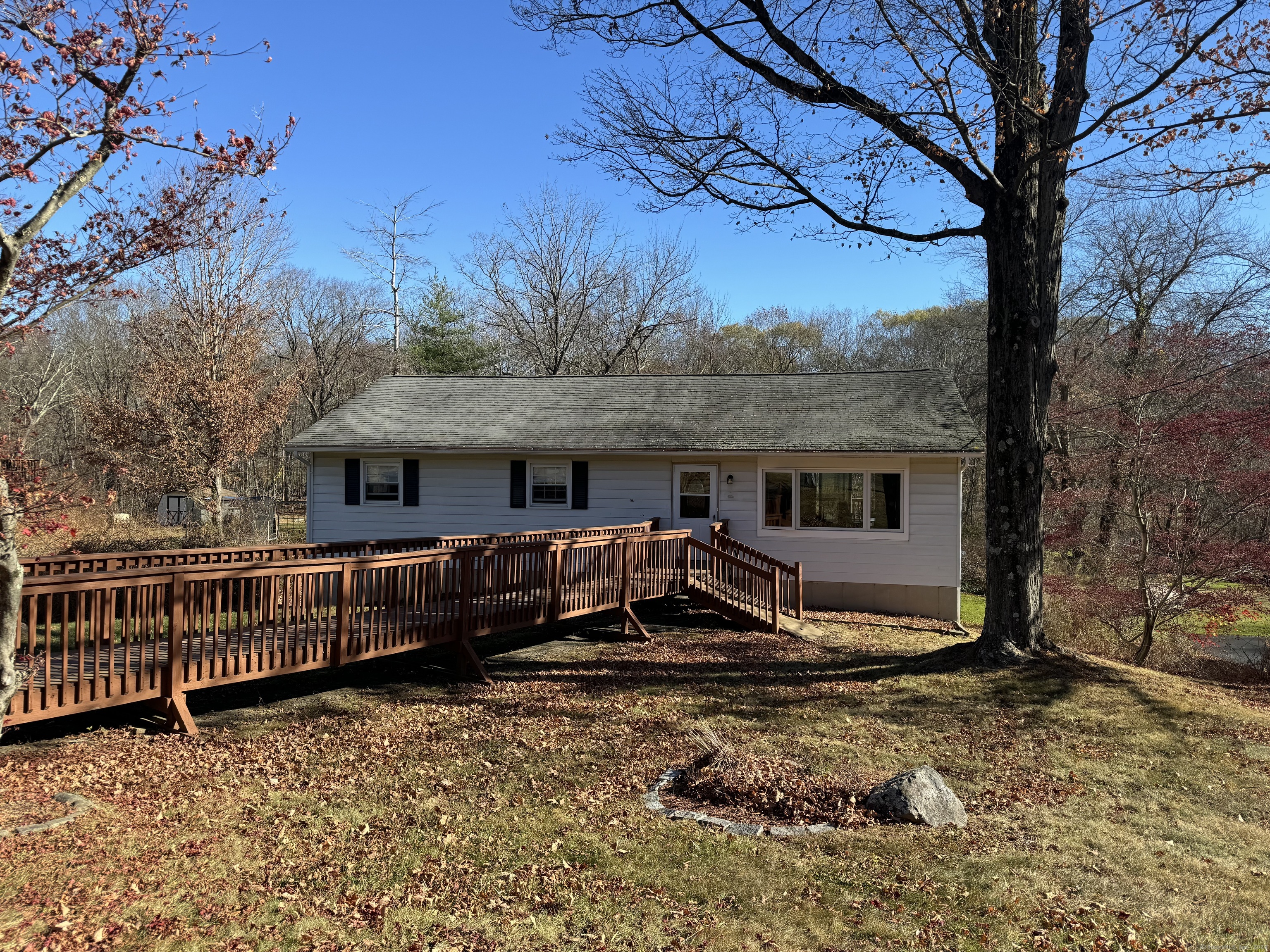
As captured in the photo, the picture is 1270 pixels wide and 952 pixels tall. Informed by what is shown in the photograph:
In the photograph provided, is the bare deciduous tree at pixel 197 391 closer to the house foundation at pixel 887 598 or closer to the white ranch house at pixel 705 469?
the white ranch house at pixel 705 469

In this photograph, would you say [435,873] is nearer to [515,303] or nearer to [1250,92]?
[1250,92]

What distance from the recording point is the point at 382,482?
1666 centimetres

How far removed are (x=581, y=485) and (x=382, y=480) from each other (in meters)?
4.42

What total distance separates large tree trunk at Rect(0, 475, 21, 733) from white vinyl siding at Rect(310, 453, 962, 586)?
11.5 metres

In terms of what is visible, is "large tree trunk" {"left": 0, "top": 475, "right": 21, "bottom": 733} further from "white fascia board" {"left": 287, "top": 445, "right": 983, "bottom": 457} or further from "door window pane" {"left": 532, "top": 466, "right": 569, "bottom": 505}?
"door window pane" {"left": 532, "top": 466, "right": 569, "bottom": 505}

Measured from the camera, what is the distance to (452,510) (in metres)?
16.3

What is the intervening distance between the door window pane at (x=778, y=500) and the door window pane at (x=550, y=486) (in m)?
4.02

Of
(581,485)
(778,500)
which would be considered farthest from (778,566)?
(581,485)

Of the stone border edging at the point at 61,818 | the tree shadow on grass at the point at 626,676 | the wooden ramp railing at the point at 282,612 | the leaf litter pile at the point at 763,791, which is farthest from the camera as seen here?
the tree shadow on grass at the point at 626,676

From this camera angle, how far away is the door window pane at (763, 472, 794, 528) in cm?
1485

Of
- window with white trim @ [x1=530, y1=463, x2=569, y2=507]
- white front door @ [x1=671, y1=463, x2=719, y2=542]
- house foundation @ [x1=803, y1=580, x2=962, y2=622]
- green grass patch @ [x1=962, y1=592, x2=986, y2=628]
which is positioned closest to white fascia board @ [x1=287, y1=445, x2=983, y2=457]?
window with white trim @ [x1=530, y1=463, x2=569, y2=507]

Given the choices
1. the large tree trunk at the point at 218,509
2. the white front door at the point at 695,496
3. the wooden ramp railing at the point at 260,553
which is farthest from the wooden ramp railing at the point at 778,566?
the large tree trunk at the point at 218,509

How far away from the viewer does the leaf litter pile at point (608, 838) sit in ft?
11.8

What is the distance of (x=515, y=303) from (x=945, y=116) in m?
24.8
